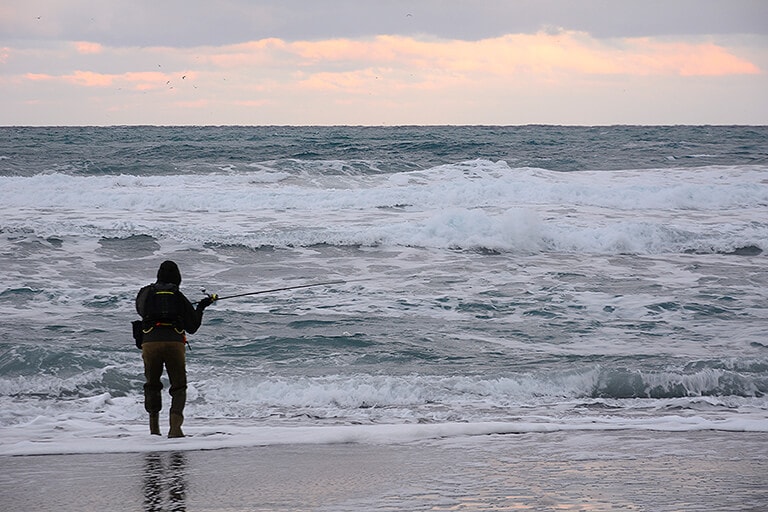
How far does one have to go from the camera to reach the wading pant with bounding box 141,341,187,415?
662 centimetres

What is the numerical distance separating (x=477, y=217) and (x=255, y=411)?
1178 cm

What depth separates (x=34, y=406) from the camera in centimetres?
790

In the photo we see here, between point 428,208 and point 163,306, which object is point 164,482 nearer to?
point 163,306

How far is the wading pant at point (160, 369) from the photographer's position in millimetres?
6625

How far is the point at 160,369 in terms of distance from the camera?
21.9 ft

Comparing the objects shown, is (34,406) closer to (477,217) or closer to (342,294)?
(342,294)

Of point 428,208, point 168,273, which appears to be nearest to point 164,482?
point 168,273

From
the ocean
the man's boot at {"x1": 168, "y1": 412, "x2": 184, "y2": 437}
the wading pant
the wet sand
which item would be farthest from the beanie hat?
the wet sand

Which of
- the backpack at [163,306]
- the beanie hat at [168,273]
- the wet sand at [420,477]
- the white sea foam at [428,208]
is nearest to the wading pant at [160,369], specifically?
the backpack at [163,306]

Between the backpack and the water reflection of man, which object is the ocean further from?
the backpack

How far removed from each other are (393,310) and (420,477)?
6.73 meters

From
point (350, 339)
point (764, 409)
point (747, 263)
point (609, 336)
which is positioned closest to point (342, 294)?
point (350, 339)

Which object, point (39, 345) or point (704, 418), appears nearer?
point (704, 418)

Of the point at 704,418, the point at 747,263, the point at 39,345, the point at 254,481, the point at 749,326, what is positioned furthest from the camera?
the point at 747,263
